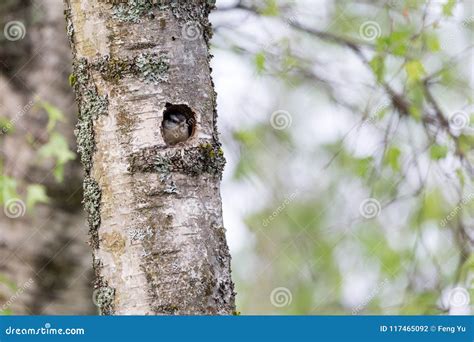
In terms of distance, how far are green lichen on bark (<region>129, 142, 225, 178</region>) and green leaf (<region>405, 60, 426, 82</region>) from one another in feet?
5.01

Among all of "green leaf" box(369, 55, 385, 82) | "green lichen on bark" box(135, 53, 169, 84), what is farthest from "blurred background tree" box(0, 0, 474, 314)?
"green lichen on bark" box(135, 53, 169, 84)

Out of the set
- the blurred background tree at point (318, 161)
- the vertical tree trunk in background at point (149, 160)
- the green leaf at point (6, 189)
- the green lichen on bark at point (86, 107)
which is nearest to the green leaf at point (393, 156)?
the blurred background tree at point (318, 161)

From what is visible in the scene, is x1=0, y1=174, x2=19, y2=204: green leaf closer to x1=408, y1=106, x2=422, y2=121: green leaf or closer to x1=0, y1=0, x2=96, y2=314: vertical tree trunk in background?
x1=0, y1=0, x2=96, y2=314: vertical tree trunk in background

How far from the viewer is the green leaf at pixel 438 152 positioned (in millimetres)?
2468

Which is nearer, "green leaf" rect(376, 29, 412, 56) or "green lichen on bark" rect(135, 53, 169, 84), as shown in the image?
"green lichen on bark" rect(135, 53, 169, 84)

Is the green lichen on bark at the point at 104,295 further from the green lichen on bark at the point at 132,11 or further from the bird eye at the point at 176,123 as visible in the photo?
the green lichen on bark at the point at 132,11

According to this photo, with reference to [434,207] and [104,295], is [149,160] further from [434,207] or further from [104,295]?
[434,207]

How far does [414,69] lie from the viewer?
8.07ft

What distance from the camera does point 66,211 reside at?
2.41 meters

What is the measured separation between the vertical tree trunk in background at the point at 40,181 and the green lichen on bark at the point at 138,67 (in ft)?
4.40

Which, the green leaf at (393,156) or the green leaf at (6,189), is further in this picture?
the green leaf at (393,156)

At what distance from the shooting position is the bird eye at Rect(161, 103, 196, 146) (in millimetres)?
1079

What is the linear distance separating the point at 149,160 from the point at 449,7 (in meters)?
1.66
